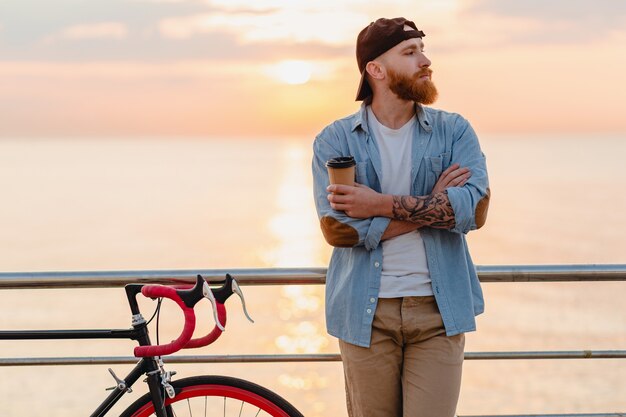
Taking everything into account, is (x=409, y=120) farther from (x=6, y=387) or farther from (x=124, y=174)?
(x=124, y=174)

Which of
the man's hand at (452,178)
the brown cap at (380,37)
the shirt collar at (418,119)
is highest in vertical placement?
the brown cap at (380,37)

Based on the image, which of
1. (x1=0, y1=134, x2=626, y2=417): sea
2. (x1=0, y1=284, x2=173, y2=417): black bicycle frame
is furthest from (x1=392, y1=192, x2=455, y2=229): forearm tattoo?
(x1=0, y1=134, x2=626, y2=417): sea

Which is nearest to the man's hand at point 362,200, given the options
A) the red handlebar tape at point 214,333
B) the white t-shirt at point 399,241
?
the white t-shirt at point 399,241

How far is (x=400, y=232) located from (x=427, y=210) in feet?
0.43

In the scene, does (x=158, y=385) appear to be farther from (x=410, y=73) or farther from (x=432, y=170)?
(x=410, y=73)

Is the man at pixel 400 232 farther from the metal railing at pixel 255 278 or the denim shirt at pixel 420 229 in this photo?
the metal railing at pixel 255 278

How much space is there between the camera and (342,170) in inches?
117

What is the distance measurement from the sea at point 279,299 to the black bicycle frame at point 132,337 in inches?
455

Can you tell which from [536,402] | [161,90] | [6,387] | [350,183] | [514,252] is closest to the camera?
[350,183]

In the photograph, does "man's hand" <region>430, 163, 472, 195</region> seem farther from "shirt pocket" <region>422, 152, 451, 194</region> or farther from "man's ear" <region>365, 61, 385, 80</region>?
"man's ear" <region>365, 61, 385, 80</region>

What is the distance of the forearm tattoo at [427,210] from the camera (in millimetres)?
2943

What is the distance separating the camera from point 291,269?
354 centimetres

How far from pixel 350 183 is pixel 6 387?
50.4m

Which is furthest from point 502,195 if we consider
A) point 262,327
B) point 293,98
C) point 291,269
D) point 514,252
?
point 291,269
